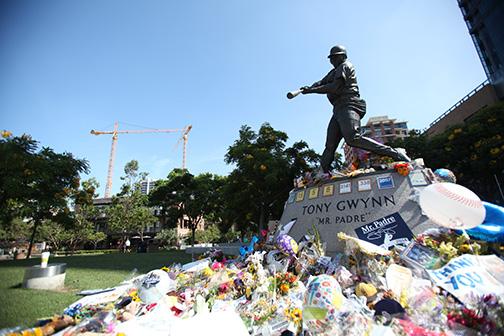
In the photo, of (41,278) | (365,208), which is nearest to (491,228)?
(365,208)

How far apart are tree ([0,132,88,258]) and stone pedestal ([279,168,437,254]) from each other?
1013 cm

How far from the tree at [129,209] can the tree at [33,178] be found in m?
19.3

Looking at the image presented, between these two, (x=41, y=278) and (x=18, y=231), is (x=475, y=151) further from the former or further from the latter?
(x=18, y=231)

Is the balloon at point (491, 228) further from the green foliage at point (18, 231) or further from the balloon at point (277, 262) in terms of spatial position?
the green foliage at point (18, 231)

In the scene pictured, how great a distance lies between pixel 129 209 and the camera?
31.1 m

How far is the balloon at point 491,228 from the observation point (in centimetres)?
344

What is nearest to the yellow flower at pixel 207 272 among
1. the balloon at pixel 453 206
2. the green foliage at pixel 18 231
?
the balloon at pixel 453 206

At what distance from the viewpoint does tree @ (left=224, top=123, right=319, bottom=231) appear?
42.1 feet

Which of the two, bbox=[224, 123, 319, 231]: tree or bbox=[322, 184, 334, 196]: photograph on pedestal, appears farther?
bbox=[224, 123, 319, 231]: tree

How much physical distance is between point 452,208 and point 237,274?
125 inches

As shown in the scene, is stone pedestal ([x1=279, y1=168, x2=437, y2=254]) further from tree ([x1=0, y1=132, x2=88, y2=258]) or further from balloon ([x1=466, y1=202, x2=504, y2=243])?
tree ([x1=0, y1=132, x2=88, y2=258])

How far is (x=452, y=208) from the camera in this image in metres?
3.12

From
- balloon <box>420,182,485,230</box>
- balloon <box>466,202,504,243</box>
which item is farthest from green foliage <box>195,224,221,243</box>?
balloon <box>420,182,485,230</box>

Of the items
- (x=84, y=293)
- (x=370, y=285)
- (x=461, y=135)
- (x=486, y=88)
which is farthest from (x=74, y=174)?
(x=486, y=88)
